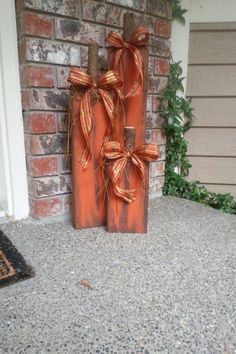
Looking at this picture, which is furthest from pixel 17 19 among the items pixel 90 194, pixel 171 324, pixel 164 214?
pixel 171 324

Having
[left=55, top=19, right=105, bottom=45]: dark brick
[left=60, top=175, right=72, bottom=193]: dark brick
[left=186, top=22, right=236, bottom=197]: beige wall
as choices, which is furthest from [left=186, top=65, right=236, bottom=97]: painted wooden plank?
[left=60, top=175, right=72, bottom=193]: dark brick

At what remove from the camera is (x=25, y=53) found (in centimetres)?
90

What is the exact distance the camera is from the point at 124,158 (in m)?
0.92

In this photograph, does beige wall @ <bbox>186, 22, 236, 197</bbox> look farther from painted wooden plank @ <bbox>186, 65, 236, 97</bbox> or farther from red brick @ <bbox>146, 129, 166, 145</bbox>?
red brick @ <bbox>146, 129, 166, 145</bbox>

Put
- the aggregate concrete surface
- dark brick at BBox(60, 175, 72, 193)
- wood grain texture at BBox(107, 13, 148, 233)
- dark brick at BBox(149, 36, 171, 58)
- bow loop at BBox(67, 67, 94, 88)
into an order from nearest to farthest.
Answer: the aggregate concrete surface
bow loop at BBox(67, 67, 94, 88)
wood grain texture at BBox(107, 13, 148, 233)
dark brick at BBox(60, 175, 72, 193)
dark brick at BBox(149, 36, 171, 58)

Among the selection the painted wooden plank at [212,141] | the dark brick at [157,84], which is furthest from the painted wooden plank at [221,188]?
the dark brick at [157,84]

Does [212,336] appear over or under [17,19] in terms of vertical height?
under

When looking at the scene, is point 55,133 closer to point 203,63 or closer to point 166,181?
point 166,181

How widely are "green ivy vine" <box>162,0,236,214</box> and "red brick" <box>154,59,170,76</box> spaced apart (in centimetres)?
6

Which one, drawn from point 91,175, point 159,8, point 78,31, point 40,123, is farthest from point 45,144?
point 159,8

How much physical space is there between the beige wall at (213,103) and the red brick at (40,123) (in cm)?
75

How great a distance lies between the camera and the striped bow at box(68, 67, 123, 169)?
85 cm

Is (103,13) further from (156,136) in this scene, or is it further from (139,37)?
(156,136)

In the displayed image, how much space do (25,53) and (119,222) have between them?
0.62 meters
